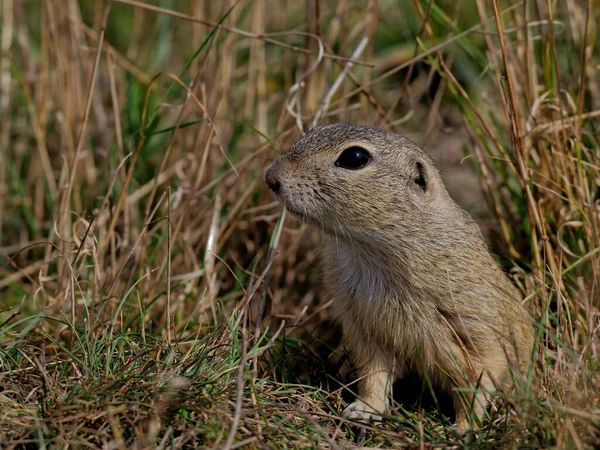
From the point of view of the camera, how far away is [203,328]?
4.12 metres

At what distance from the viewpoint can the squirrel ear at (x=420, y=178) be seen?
12.1 feet

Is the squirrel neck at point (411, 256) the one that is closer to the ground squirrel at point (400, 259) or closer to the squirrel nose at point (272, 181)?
the ground squirrel at point (400, 259)

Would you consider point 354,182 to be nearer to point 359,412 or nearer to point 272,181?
point 272,181

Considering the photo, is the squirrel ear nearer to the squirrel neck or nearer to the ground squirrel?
the ground squirrel

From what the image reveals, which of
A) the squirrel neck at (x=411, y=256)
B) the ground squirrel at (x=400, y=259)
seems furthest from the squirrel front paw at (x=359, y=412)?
the squirrel neck at (x=411, y=256)

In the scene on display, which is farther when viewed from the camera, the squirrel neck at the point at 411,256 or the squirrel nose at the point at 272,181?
the squirrel neck at the point at 411,256

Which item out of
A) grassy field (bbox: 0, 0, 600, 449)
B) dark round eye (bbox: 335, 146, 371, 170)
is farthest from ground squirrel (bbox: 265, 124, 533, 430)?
grassy field (bbox: 0, 0, 600, 449)

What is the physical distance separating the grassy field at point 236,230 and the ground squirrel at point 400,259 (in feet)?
0.66

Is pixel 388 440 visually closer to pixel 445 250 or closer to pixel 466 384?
pixel 466 384

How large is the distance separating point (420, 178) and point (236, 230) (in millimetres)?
1730

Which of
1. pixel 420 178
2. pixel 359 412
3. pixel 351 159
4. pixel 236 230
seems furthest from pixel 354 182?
pixel 236 230

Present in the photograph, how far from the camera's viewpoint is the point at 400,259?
11.8ft

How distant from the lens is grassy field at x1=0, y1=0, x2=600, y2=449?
118 inches

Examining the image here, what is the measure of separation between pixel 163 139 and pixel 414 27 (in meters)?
2.35
